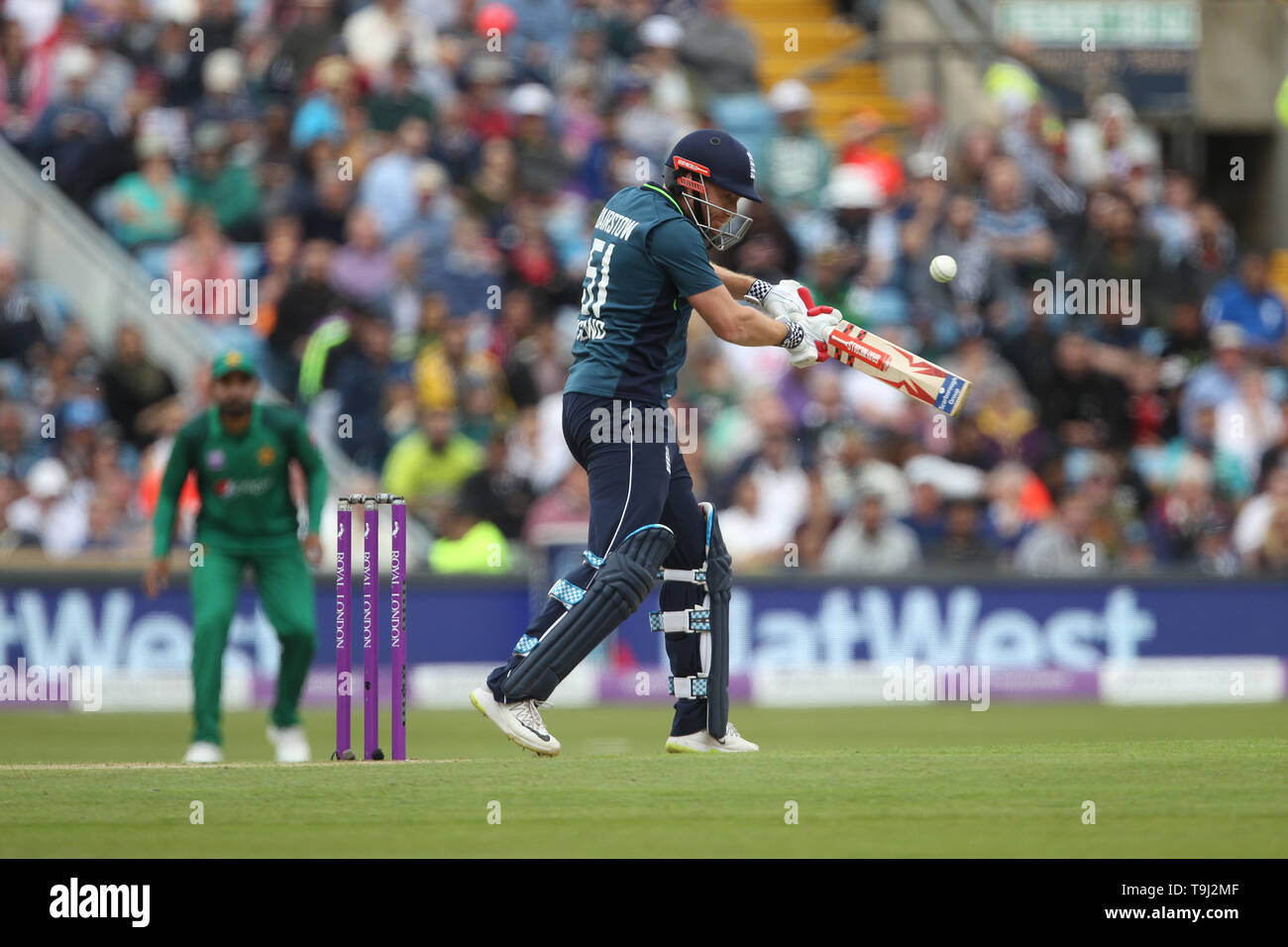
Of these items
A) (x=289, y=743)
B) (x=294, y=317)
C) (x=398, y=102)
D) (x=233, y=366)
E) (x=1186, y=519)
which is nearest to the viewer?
(x=289, y=743)

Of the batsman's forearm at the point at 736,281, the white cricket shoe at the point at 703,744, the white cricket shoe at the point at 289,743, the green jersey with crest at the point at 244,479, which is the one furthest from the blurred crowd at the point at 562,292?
the batsman's forearm at the point at 736,281

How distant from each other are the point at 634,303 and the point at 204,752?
440cm

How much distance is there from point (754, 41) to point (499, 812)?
15417 millimetres

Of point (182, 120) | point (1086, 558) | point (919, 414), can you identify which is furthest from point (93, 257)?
point (1086, 558)

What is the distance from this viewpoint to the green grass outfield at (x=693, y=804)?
7.05 meters

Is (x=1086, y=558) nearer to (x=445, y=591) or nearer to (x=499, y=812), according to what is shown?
(x=445, y=591)

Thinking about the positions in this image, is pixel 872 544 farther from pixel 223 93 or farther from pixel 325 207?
pixel 223 93

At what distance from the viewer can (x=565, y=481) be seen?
670 inches

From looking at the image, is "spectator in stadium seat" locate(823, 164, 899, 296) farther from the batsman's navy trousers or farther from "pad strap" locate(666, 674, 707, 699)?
the batsman's navy trousers

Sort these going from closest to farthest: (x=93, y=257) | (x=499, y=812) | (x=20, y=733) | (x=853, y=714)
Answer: (x=499, y=812)
(x=20, y=733)
(x=853, y=714)
(x=93, y=257)


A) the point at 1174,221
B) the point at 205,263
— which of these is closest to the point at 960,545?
the point at 1174,221

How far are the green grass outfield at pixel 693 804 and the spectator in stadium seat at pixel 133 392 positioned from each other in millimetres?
7909

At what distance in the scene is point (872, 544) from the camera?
1692 centimetres

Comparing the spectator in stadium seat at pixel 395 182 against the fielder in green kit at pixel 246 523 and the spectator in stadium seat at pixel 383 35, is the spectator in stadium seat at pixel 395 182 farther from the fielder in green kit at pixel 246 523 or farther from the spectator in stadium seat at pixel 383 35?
the fielder in green kit at pixel 246 523
